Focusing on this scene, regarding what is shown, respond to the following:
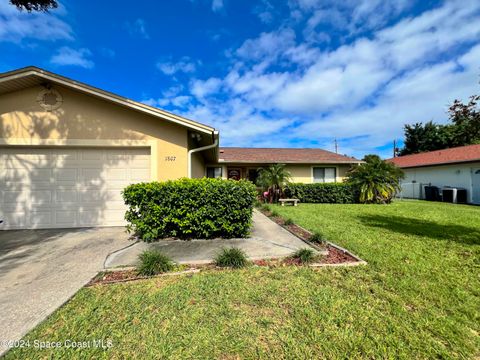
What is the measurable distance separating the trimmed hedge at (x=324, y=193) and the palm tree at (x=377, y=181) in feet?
2.20

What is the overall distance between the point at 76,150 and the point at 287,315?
740 cm

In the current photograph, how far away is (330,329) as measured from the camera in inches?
90.8

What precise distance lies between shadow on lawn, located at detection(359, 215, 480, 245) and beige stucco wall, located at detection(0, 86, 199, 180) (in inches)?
267

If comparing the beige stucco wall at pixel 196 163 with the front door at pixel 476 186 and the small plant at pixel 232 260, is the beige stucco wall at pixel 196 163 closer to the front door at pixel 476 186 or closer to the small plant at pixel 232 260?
the small plant at pixel 232 260

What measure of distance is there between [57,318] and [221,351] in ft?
6.37

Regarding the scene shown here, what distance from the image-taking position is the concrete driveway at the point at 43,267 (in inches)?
103

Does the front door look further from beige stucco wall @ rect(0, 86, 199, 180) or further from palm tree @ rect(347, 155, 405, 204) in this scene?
beige stucco wall @ rect(0, 86, 199, 180)

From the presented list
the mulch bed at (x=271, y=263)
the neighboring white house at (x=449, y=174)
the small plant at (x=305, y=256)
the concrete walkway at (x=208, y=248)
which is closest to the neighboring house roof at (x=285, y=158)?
the neighboring white house at (x=449, y=174)

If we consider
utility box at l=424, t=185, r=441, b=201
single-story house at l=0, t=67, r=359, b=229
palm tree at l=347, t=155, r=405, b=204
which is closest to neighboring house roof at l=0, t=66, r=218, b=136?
single-story house at l=0, t=67, r=359, b=229

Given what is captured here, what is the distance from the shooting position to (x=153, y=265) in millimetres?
3719

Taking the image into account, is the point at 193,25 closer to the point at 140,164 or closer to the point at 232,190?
the point at 140,164

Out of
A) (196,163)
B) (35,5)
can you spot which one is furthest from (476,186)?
(35,5)

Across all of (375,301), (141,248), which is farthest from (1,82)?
(375,301)

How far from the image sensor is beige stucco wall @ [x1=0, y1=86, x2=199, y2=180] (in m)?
6.52
